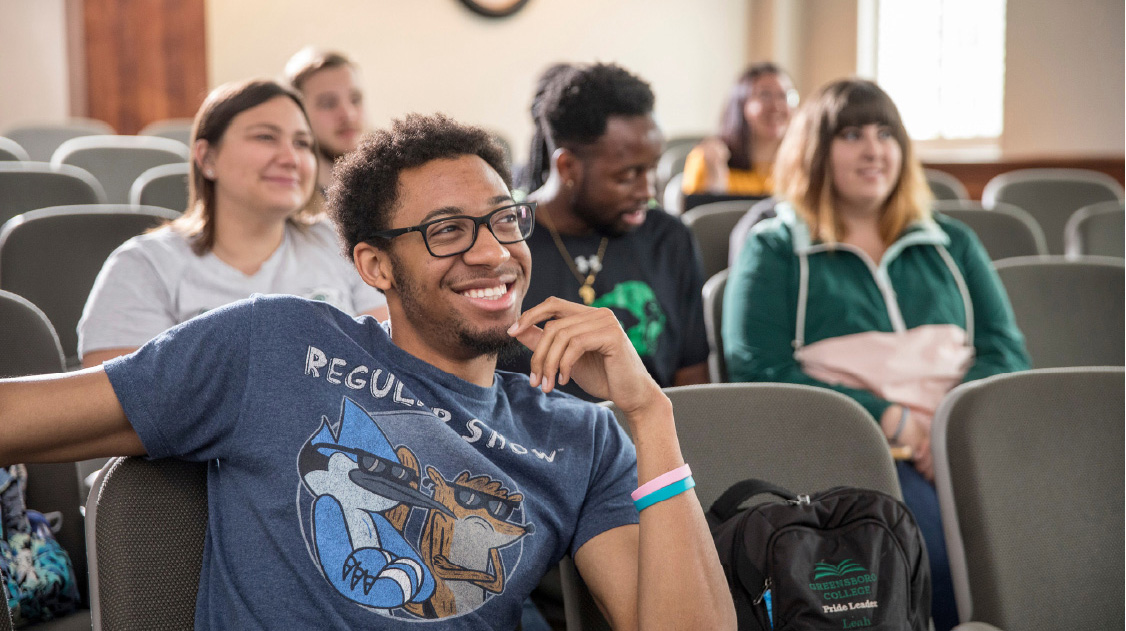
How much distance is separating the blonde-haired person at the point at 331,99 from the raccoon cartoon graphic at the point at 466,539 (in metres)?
1.86

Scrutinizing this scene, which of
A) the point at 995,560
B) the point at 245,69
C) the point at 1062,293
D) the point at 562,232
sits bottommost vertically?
the point at 995,560

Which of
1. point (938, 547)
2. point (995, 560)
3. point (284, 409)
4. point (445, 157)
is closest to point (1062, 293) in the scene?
point (938, 547)

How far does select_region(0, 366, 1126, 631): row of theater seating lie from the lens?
1425mm

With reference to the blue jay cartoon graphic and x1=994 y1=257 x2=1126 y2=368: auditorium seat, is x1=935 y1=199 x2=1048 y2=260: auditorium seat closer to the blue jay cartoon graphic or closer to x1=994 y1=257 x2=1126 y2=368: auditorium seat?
x1=994 y1=257 x2=1126 y2=368: auditorium seat

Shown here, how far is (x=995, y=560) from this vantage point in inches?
55.5

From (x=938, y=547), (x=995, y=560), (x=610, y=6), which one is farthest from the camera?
(x=610, y=6)

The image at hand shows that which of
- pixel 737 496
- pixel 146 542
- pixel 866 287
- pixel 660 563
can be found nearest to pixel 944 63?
pixel 866 287

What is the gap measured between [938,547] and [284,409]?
1206 millimetres

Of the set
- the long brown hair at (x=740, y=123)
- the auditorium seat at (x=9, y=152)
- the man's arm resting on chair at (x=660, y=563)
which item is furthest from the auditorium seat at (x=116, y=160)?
the man's arm resting on chair at (x=660, y=563)

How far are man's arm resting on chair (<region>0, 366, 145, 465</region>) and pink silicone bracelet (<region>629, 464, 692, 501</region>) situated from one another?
0.57 meters

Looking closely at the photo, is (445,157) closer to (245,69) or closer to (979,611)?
(979,611)

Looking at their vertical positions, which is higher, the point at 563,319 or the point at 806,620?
the point at 563,319

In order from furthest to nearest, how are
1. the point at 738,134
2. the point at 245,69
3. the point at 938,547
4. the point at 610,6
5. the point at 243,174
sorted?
the point at 610,6 < the point at 245,69 < the point at 738,134 < the point at 243,174 < the point at 938,547

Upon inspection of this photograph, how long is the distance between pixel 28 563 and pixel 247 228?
89cm
